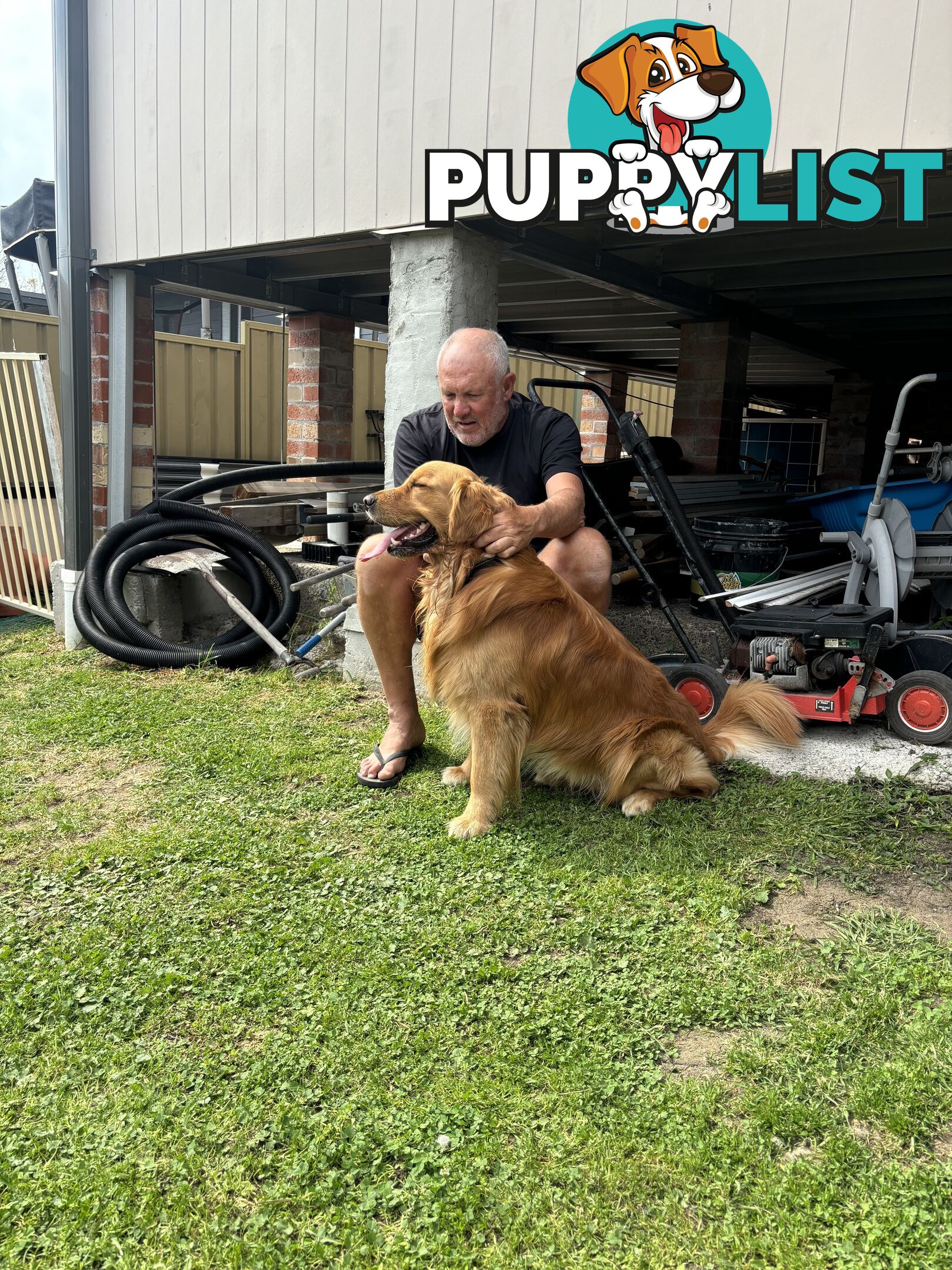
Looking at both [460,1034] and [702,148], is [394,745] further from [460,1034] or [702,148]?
[702,148]

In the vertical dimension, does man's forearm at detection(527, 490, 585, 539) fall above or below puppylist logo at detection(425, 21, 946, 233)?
below

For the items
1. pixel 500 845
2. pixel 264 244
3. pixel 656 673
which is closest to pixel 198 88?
pixel 264 244

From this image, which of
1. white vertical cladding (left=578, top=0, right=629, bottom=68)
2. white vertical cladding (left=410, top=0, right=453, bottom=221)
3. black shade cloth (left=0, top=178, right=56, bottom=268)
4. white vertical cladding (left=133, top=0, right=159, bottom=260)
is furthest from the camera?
black shade cloth (left=0, top=178, right=56, bottom=268)

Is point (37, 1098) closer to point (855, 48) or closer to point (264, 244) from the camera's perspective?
point (855, 48)

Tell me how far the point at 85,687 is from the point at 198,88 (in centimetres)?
324

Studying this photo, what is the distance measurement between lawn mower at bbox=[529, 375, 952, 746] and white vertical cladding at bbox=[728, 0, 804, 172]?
1.10 metres

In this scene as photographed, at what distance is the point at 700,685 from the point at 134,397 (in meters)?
4.06

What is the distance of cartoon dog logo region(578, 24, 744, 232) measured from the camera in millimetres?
3314

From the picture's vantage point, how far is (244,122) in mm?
4719

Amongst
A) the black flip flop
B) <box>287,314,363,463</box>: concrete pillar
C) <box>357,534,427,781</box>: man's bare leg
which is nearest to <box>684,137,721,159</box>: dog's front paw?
<box>357,534,427,781</box>: man's bare leg

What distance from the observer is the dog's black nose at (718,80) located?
10.7ft

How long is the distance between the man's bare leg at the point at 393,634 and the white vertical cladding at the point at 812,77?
6.41 ft

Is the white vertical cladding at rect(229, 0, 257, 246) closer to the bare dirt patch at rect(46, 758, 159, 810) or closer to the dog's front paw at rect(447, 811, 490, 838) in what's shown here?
the bare dirt patch at rect(46, 758, 159, 810)

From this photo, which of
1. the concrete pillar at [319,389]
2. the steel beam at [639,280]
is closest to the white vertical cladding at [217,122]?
the steel beam at [639,280]
